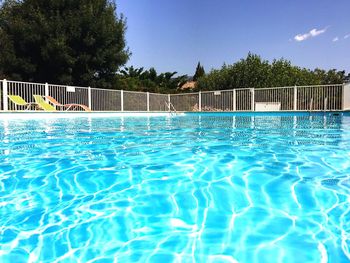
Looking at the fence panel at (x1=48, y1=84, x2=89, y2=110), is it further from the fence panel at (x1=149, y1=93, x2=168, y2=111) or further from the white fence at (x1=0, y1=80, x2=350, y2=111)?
the fence panel at (x1=149, y1=93, x2=168, y2=111)

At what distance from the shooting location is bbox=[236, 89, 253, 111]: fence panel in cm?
1728

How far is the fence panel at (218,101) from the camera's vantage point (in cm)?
1802

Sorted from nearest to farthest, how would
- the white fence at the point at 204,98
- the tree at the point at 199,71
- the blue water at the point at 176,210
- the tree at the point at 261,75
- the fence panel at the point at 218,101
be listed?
the blue water at the point at 176,210 → the white fence at the point at 204,98 → the fence panel at the point at 218,101 → the tree at the point at 261,75 → the tree at the point at 199,71

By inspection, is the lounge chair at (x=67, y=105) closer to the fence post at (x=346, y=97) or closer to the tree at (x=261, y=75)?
the tree at (x=261, y=75)

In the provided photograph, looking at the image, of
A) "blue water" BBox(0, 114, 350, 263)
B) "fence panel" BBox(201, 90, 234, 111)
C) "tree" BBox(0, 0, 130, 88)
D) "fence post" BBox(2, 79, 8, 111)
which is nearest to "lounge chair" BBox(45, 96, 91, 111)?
"fence post" BBox(2, 79, 8, 111)

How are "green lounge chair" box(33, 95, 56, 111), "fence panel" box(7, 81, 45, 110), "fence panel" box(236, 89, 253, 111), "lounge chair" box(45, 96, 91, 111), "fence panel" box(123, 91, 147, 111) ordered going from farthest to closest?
1. "fence panel" box(123, 91, 147, 111)
2. "fence panel" box(236, 89, 253, 111)
3. "lounge chair" box(45, 96, 91, 111)
4. "fence panel" box(7, 81, 45, 110)
5. "green lounge chair" box(33, 95, 56, 111)

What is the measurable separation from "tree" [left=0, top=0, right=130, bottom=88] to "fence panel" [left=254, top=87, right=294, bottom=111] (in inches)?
347

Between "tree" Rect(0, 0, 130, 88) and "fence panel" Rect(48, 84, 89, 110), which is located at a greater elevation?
"tree" Rect(0, 0, 130, 88)

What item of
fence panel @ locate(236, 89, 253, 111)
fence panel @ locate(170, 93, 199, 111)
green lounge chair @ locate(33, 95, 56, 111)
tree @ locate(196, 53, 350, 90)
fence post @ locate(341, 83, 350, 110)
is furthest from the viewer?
fence panel @ locate(170, 93, 199, 111)

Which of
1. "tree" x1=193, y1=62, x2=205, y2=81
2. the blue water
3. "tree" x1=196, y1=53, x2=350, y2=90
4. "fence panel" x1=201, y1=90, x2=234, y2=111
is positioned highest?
"tree" x1=193, y1=62, x2=205, y2=81

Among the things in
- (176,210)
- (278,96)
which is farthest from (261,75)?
(176,210)

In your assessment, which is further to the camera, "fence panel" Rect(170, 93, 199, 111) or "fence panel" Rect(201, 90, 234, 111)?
"fence panel" Rect(170, 93, 199, 111)

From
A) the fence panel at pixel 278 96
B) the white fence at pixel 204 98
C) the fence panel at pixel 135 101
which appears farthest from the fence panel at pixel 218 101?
the fence panel at pixel 135 101

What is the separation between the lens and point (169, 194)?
207 centimetres
